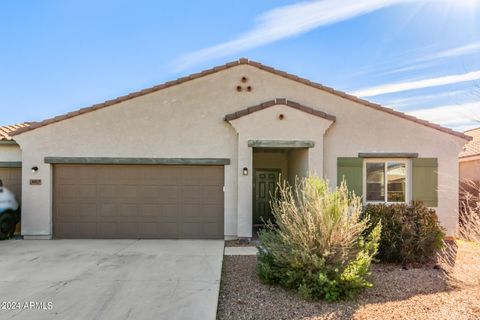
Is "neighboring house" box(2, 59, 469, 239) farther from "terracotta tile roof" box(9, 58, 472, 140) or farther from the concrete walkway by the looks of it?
the concrete walkway

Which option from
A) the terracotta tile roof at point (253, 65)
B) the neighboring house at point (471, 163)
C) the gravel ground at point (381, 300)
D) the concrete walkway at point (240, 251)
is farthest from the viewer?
the neighboring house at point (471, 163)

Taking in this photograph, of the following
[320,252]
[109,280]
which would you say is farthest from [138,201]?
[320,252]

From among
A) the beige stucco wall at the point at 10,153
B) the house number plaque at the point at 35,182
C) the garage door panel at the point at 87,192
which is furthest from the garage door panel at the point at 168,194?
the beige stucco wall at the point at 10,153

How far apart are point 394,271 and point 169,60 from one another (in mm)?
10064

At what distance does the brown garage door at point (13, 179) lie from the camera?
10.9 meters

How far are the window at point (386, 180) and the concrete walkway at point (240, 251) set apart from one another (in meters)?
4.35

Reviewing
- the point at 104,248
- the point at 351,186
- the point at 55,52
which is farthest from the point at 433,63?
the point at 55,52

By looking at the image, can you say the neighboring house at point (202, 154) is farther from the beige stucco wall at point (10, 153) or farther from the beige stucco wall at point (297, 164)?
the beige stucco wall at point (10, 153)

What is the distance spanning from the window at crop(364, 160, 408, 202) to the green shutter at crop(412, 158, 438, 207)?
296mm

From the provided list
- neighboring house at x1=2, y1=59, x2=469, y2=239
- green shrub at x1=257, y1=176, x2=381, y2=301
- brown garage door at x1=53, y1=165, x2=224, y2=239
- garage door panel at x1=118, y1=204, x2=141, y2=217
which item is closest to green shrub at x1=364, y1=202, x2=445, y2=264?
green shrub at x1=257, y1=176, x2=381, y2=301

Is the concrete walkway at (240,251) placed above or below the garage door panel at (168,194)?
below

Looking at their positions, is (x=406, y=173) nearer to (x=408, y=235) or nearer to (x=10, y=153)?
(x=408, y=235)

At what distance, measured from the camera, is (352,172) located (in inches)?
417

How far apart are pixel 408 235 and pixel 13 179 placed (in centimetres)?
1165
